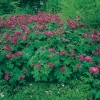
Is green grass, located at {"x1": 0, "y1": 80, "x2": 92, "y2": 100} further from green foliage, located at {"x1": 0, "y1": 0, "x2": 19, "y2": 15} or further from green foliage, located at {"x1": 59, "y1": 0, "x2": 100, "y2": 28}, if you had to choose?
green foliage, located at {"x1": 0, "y1": 0, "x2": 19, "y2": 15}

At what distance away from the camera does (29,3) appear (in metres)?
12.5

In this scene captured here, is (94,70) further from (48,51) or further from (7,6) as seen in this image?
(7,6)

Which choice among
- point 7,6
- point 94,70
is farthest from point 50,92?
point 7,6

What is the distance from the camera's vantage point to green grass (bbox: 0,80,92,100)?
5.15m

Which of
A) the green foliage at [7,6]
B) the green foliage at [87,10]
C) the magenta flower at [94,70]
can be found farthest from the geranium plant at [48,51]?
the green foliage at [7,6]

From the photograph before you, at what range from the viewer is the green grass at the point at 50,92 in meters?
5.15

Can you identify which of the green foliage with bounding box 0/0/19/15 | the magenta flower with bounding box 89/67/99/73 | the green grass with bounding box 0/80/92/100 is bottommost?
the green foliage with bounding box 0/0/19/15

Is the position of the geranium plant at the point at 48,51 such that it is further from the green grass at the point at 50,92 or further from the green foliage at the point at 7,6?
the green foliage at the point at 7,6

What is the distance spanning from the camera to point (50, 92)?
5.26 m

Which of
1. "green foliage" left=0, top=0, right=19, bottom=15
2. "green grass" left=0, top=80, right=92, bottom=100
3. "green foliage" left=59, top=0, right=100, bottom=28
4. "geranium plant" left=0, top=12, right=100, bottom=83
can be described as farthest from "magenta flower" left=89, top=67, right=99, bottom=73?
"green foliage" left=0, top=0, right=19, bottom=15

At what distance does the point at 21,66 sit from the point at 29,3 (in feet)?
22.9

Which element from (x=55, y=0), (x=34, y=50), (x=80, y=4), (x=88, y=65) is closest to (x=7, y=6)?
(x=55, y=0)

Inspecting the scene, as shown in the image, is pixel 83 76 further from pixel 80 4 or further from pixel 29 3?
pixel 29 3

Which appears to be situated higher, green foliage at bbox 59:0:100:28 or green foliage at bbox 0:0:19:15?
green foliage at bbox 59:0:100:28
